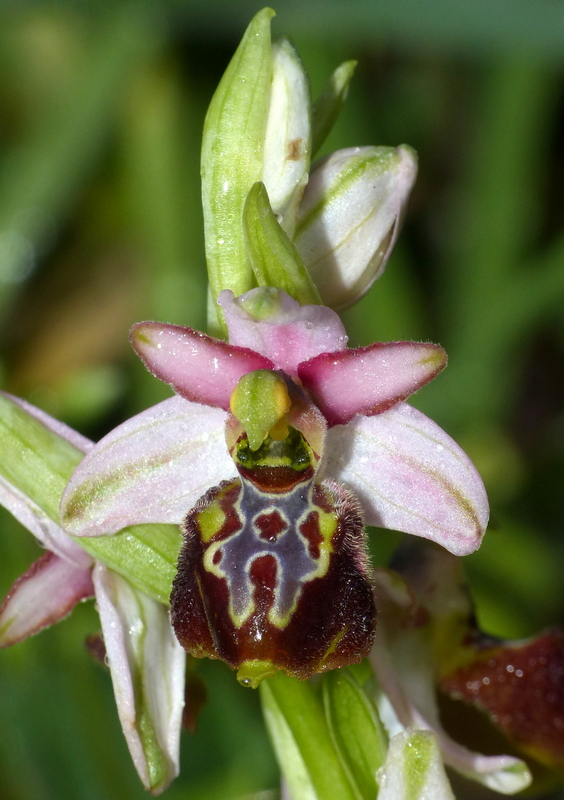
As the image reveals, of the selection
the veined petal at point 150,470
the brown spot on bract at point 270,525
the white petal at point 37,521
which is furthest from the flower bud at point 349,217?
the white petal at point 37,521

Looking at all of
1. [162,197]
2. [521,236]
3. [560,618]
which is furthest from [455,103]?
[560,618]

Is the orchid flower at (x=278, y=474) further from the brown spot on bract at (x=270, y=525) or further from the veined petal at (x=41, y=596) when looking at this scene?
the veined petal at (x=41, y=596)

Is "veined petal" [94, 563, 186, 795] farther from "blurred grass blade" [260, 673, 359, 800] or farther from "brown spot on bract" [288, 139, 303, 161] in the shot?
"brown spot on bract" [288, 139, 303, 161]

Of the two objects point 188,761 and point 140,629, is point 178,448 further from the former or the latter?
point 188,761

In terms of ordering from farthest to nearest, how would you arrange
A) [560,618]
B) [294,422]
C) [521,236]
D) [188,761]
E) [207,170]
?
[521,236] → [560,618] → [188,761] → [207,170] → [294,422]

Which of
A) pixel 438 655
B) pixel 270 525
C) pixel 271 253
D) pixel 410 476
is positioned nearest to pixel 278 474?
pixel 270 525
